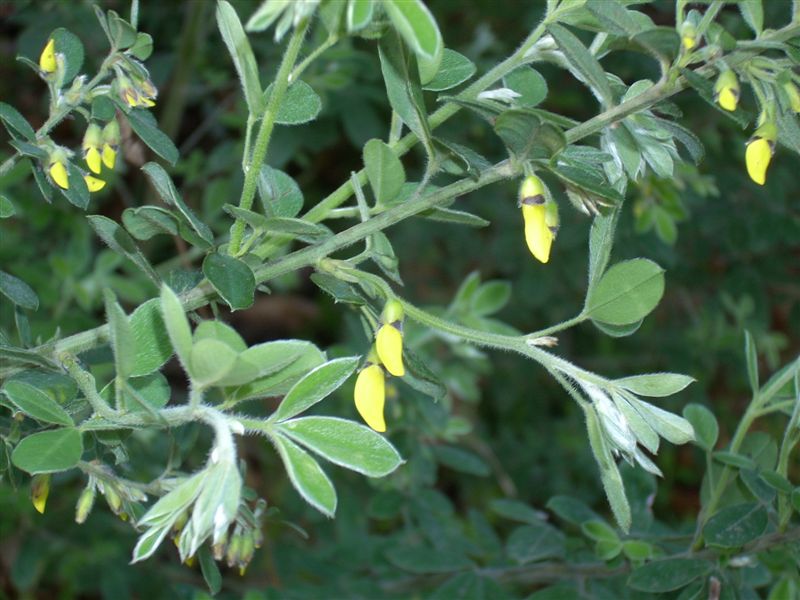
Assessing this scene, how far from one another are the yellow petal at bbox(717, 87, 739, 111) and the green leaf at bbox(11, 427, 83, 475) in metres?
0.76

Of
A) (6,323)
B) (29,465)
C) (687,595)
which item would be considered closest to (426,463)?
(687,595)

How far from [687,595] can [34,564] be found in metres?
1.64

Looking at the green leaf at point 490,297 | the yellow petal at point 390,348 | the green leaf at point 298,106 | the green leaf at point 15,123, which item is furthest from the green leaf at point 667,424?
the green leaf at point 490,297

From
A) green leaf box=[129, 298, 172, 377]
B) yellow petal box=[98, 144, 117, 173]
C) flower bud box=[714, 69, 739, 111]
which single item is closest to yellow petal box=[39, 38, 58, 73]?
yellow petal box=[98, 144, 117, 173]

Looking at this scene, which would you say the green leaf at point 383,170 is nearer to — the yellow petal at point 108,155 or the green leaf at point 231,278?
the green leaf at point 231,278

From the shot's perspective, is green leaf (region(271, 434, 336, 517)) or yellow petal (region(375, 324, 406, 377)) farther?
yellow petal (region(375, 324, 406, 377))

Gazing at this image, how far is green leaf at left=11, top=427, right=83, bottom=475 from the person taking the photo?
1.00 meters

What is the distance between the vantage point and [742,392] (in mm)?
4039

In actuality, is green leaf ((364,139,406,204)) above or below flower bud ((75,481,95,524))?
above

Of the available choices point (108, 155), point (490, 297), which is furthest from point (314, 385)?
point (490, 297)

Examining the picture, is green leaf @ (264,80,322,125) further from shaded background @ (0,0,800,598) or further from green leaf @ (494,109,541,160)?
shaded background @ (0,0,800,598)

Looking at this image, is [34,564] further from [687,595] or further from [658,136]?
[658,136]

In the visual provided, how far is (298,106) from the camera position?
117 centimetres

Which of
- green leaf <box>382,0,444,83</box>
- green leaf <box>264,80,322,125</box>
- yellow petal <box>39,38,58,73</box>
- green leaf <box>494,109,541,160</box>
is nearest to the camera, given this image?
green leaf <box>382,0,444,83</box>
